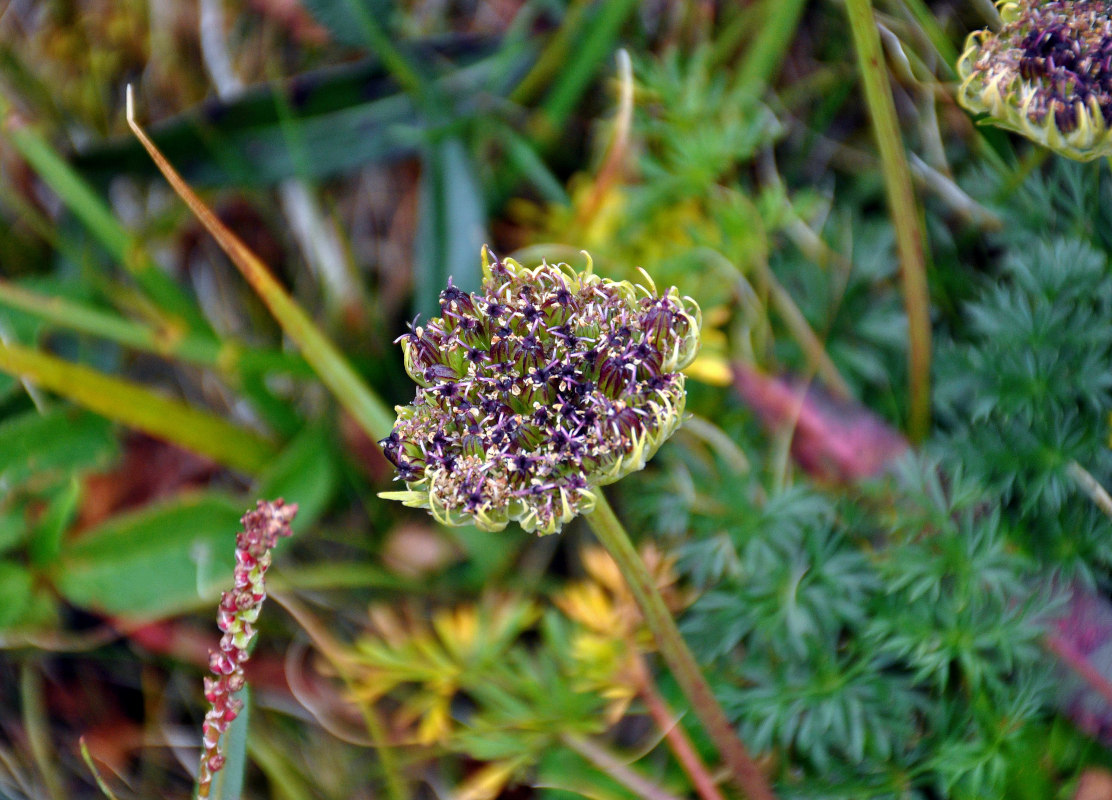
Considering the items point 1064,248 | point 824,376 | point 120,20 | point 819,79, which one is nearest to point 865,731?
point 824,376

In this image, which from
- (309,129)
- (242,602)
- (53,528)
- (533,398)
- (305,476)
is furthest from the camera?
(309,129)

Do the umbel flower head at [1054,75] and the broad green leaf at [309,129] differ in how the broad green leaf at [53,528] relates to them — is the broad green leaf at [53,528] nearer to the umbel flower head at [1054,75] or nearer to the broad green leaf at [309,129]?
the broad green leaf at [309,129]

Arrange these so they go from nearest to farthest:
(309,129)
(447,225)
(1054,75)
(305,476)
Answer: (1054,75)
(305,476)
(447,225)
(309,129)

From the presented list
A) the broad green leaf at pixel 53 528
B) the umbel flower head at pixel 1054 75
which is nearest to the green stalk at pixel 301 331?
the broad green leaf at pixel 53 528

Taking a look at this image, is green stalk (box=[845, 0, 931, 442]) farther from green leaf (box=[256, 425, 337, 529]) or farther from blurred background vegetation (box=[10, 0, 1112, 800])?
green leaf (box=[256, 425, 337, 529])

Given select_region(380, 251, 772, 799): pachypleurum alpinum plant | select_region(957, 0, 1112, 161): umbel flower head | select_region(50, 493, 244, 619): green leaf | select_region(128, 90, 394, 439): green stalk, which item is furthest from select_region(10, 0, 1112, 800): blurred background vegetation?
select_region(380, 251, 772, 799): pachypleurum alpinum plant

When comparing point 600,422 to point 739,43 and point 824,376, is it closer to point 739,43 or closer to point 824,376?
point 824,376

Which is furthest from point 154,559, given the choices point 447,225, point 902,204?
point 902,204

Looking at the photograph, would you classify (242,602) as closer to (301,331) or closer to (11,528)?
(301,331)
